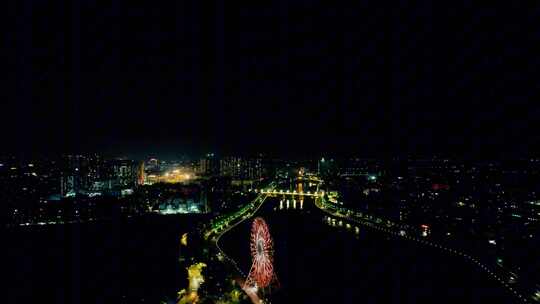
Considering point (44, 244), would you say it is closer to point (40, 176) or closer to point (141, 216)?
point (141, 216)

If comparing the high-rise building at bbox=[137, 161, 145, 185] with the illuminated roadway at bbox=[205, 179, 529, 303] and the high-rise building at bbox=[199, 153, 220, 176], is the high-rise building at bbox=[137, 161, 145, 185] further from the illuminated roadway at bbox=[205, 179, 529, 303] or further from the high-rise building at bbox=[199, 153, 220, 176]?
the illuminated roadway at bbox=[205, 179, 529, 303]

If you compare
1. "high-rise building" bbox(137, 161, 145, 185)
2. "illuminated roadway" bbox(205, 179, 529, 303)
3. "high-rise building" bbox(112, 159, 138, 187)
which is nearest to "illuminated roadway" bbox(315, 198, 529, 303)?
"illuminated roadway" bbox(205, 179, 529, 303)

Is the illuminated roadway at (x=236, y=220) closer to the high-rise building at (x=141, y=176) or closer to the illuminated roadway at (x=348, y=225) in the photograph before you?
the illuminated roadway at (x=348, y=225)

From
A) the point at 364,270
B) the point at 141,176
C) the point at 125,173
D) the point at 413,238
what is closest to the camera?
the point at 364,270

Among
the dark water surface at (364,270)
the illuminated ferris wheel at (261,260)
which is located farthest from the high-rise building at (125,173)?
the illuminated ferris wheel at (261,260)

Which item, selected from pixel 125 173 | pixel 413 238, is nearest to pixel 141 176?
pixel 125 173

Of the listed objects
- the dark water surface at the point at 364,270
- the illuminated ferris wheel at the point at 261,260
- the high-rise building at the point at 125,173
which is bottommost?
the dark water surface at the point at 364,270

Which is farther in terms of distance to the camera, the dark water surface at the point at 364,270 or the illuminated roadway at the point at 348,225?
the illuminated roadway at the point at 348,225

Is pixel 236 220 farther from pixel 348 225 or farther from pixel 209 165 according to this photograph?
pixel 209 165

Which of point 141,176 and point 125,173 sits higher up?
point 125,173

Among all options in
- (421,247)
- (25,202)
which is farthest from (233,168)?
(421,247)
